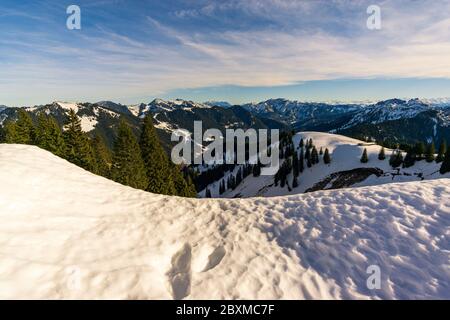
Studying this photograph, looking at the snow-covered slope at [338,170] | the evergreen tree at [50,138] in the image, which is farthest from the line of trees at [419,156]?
the evergreen tree at [50,138]

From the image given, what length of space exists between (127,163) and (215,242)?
32.7 m

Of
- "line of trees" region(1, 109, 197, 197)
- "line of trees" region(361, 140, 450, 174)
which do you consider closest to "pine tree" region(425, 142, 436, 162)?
"line of trees" region(361, 140, 450, 174)

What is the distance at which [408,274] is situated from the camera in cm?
730

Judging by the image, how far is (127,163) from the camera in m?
39.0

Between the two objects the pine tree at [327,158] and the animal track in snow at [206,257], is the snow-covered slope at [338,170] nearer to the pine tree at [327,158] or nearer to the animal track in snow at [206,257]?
the pine tree at [327,158]

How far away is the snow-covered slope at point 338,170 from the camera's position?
82.4 metres

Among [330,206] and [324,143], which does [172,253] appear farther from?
[324,143]

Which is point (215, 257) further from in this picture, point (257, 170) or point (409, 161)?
point (257, 170)

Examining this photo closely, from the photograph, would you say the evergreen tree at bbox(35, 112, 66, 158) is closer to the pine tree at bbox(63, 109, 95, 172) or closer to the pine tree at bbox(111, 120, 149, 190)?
the pine tree at bbox(63, 109, 95, 172)

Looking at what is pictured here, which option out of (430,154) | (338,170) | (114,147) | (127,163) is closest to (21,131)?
(114,147)

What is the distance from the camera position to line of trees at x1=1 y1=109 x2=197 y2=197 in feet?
119
